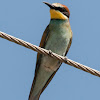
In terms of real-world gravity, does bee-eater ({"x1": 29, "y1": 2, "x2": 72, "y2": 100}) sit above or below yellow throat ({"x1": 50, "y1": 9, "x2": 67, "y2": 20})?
below

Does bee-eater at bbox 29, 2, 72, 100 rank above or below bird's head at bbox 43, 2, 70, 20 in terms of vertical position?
below

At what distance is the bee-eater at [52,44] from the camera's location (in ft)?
14.9

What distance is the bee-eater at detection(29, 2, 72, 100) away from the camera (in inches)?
179

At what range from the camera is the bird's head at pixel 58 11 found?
469cm

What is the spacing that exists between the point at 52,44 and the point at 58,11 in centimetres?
54

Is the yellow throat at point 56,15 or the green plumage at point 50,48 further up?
the yellow throat at point 56,15

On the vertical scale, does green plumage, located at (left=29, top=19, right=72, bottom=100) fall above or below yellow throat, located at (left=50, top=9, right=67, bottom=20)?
below

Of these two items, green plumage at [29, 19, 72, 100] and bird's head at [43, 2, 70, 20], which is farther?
bird's head at [43, 2, 70, 20]

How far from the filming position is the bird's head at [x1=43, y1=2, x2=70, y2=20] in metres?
4.69

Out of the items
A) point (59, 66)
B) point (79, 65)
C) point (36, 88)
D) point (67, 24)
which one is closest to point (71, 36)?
point (67, 24)

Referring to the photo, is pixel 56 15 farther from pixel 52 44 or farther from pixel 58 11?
pixel 52 44

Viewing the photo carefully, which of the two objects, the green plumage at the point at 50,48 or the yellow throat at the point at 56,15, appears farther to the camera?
the yellow throat at the point at 56,15

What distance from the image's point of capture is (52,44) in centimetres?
453

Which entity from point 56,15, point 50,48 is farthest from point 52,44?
point 56,15
